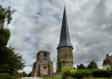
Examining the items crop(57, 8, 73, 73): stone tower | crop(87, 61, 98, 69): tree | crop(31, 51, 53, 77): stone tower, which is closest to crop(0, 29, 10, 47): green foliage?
crop(31, 51, 53, 77): stone tower

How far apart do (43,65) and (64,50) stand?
12.0m

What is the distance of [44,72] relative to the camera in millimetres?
44531

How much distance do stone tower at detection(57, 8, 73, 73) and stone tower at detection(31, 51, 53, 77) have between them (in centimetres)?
507

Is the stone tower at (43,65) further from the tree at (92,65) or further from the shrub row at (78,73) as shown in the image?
the shrub row at (78,73)

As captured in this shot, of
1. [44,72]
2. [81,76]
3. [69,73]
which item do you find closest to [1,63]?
[69,73]

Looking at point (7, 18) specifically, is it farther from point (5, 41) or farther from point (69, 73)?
Result: point (69, 73)

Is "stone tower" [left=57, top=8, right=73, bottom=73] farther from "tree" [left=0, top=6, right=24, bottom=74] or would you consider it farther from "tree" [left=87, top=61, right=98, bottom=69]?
"tree" [left=0, top=6, right=24, bottom=74]

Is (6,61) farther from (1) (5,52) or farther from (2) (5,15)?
(2) (5,15)

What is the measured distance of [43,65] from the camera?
45094 mm

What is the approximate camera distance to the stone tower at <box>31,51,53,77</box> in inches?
1750

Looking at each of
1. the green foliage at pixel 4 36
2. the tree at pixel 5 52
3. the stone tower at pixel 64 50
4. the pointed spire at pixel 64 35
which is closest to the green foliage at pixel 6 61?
the tree at pixel 5 52

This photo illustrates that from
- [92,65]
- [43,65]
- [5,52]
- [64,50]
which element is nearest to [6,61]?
[5,52]

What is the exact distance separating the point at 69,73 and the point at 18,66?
37.1 feet

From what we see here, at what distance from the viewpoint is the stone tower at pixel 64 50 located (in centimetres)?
5110
